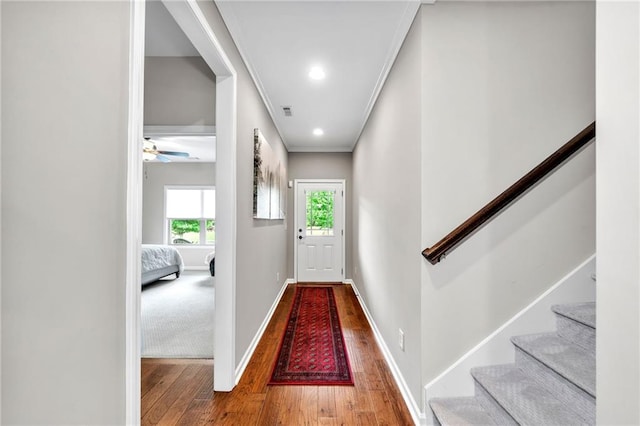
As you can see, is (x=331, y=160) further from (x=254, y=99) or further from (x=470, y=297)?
(x=470, y=297)

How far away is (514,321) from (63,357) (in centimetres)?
203

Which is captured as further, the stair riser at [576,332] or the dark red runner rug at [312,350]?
the dark red runner rug at [312,350]

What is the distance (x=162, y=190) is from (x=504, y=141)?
23.7 ft

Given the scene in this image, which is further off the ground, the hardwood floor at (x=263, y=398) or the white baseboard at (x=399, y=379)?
the white baseboard at (x=399, y=379)

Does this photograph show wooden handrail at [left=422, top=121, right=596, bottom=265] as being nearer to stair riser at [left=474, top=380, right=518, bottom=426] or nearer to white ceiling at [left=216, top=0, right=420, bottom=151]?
stair riser at [left=474, top=380, right=518, bottom=426]

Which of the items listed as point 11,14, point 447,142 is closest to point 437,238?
point 447,142

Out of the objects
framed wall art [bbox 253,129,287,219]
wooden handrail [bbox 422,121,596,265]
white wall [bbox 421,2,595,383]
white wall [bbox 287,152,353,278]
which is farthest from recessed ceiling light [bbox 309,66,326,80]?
white wall [bbox 287,152,353,278]

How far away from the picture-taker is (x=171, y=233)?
7176 mm

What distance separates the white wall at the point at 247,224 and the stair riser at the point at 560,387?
184 cm

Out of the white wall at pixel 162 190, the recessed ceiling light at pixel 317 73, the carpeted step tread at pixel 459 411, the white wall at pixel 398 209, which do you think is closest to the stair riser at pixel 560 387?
the carpeted step tread at pixel 459 411

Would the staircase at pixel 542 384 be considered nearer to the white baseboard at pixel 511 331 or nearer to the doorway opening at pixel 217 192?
the white baseboard at pixel 511 331

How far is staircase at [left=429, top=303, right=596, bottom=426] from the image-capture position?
131 cm

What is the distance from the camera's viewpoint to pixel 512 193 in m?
1.59

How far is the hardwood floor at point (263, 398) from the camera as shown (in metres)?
1.77
